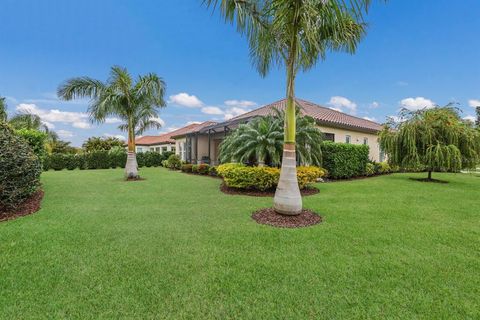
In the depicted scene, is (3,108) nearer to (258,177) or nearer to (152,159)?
(152,159)

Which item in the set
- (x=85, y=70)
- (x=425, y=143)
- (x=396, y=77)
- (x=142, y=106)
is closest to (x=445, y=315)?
(x=425, y=143)

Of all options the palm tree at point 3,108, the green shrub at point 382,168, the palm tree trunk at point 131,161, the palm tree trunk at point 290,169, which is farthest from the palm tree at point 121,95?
the green shrub at point 382,168

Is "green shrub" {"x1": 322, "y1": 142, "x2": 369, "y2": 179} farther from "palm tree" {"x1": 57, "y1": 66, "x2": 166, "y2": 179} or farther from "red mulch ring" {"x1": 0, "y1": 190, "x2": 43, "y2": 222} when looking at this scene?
"red mulch ring" {"x1": 0, "y1": 190, "x2": 43, "y2": 222}

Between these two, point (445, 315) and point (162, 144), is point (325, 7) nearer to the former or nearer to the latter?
point (445, 315)

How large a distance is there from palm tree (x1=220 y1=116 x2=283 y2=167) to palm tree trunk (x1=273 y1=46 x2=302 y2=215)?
3.80m

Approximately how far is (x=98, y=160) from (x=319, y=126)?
21.3 m

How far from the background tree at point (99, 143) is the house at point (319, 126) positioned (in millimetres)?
12072

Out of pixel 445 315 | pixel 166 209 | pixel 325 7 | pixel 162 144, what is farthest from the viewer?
pixel 162 144

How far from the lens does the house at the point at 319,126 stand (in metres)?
16.2

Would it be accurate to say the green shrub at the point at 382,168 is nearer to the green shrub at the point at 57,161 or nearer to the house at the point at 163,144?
the house at the point at 163,144

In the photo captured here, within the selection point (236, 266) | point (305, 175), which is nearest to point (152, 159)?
point (305, 175)

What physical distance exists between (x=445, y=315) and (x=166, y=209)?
20.2 ft

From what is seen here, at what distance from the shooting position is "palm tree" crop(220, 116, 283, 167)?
9.70 metres

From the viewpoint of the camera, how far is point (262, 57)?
21.2ft
